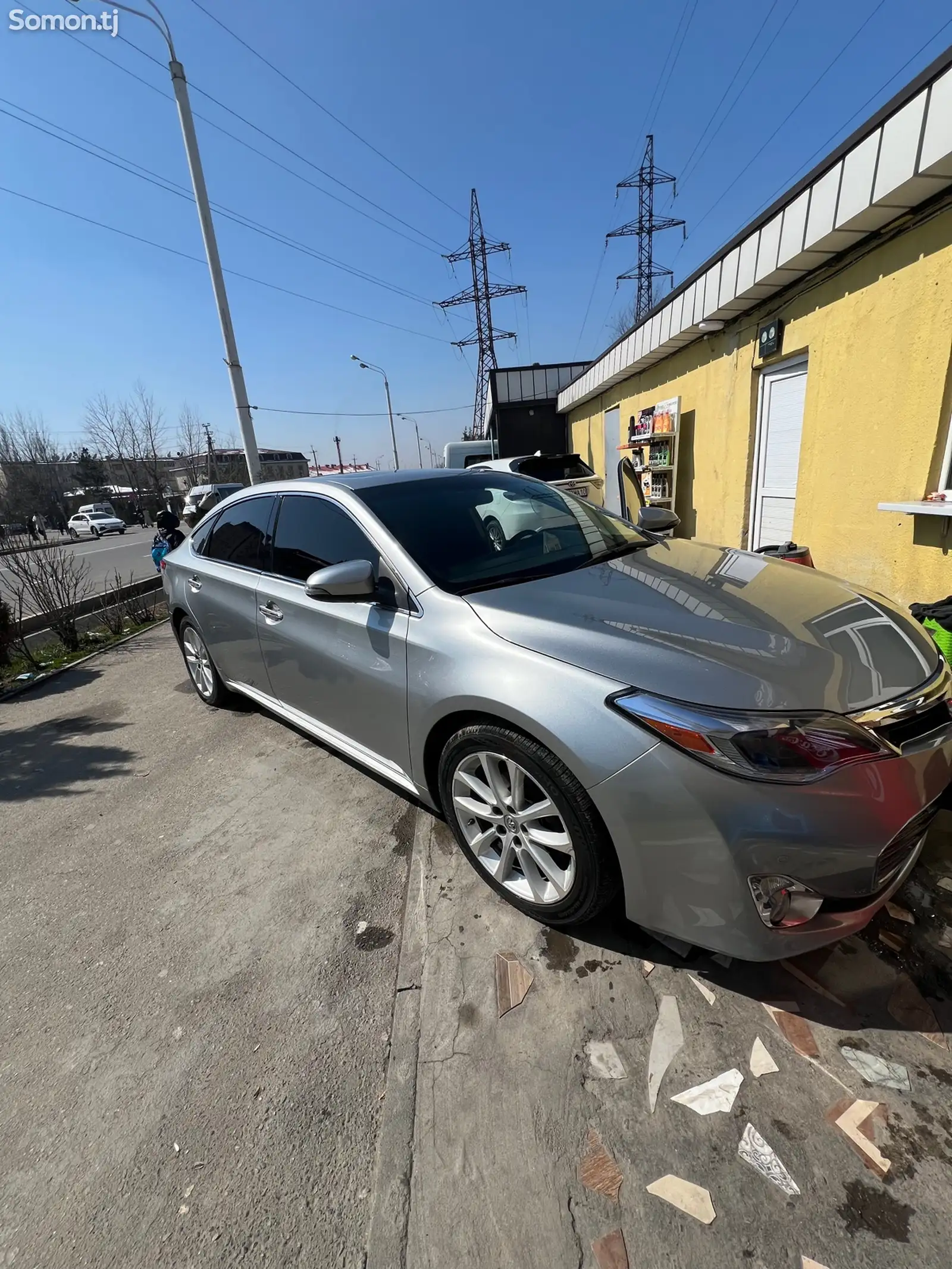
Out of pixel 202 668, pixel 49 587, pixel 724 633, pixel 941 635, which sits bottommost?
pixel 202 668

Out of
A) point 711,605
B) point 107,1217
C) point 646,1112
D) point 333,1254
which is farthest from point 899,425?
point 107,1217

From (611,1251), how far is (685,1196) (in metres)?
0.21

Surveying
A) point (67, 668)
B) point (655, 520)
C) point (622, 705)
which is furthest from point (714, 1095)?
point (67, 668)

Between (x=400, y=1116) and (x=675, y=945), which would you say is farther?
(x=675, y=945)

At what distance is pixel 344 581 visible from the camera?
2189 millimetres

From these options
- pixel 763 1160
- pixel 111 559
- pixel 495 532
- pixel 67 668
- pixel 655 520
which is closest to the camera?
pixel 763 1160

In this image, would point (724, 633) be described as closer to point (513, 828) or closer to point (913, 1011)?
point (513, 828)

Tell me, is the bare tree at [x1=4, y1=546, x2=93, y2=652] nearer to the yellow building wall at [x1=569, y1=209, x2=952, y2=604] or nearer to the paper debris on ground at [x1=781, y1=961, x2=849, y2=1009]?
the paper debris on ground at [x1=781, y1=961, x2=849, y2=1009]

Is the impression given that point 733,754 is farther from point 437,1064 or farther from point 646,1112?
point 437,1064

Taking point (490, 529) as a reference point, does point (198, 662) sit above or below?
below

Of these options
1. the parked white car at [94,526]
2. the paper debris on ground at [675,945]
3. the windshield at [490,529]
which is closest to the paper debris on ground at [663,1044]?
the paper debris on ground at [675,945]

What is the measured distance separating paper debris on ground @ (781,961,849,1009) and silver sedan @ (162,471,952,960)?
294mm

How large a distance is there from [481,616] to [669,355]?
314 inches

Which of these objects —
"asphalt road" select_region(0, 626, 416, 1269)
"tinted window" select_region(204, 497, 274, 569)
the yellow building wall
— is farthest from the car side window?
the yellow building wall
